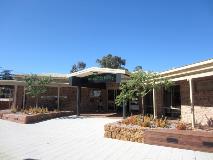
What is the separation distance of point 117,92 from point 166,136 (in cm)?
1594

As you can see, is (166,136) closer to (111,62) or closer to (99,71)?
(99,71)

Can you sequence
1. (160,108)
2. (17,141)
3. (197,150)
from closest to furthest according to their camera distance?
(197,150), (17,141), (160,108)

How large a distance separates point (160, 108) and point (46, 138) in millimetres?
9099

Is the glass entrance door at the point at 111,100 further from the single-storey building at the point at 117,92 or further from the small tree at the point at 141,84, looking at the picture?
the small tree at the point at 141,84

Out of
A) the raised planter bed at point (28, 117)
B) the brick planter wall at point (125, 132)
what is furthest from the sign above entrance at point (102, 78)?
the brick planter wall at point (125, 132)

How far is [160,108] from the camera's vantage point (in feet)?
57.0

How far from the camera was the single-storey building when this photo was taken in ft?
41.2

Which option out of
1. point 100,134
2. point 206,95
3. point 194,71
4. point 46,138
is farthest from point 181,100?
A: point 46,138

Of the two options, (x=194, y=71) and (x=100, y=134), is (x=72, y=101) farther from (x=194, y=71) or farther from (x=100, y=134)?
(x=194, y=71)

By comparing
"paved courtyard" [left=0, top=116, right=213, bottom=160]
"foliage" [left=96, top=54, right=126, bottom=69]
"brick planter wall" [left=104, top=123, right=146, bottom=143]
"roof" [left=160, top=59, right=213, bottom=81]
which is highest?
"foliage" [left=96, top=54, right=126, bottom=69]

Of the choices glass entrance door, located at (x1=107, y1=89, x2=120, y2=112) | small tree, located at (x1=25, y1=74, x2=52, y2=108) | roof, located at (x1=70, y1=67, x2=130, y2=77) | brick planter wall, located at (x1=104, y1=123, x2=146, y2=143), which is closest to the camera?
brick planter wall, located at (x1=104, y1=123, x2=146, y2=143)

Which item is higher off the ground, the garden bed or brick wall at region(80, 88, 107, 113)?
brick wall at region(80, 88, 107, 113)

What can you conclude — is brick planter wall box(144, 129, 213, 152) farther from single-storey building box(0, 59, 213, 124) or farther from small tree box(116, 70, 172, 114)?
small tree box(116, 70, 172, 114)

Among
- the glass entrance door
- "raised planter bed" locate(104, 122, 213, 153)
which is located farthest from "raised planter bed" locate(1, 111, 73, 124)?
"raised planter bed" locate(104, 122, 213, 153)
